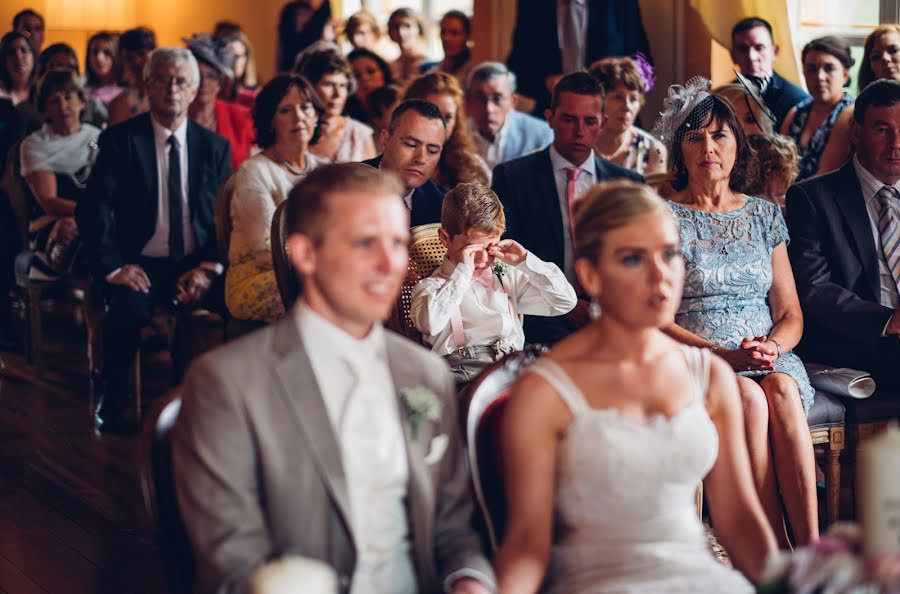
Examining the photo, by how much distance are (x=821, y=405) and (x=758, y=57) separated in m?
2.56

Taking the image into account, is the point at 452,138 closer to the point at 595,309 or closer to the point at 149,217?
the point at 149,217

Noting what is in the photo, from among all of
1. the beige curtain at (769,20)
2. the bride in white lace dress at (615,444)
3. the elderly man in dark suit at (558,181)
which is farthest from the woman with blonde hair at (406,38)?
the bride in white lace dress at (615,444)

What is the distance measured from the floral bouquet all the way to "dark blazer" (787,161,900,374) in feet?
6.48

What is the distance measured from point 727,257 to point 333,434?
1937 mm

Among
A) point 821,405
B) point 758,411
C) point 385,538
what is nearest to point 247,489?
point 385,538

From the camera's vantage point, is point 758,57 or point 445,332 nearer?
point 445,332

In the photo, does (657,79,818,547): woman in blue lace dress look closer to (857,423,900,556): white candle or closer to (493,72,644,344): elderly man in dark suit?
(493,72,644,344): elderly man in dark suit

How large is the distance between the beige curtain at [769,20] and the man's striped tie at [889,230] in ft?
7.80

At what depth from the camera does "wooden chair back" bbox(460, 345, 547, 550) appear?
192cm

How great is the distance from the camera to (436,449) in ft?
5.88

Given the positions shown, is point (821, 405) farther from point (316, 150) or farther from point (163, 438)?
point (316, 150)

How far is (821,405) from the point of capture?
335 cm

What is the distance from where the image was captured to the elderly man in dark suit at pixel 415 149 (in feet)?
12.1

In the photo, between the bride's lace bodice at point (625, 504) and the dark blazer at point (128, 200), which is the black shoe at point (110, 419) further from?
the bride's lace bodice at point (625, 504)
